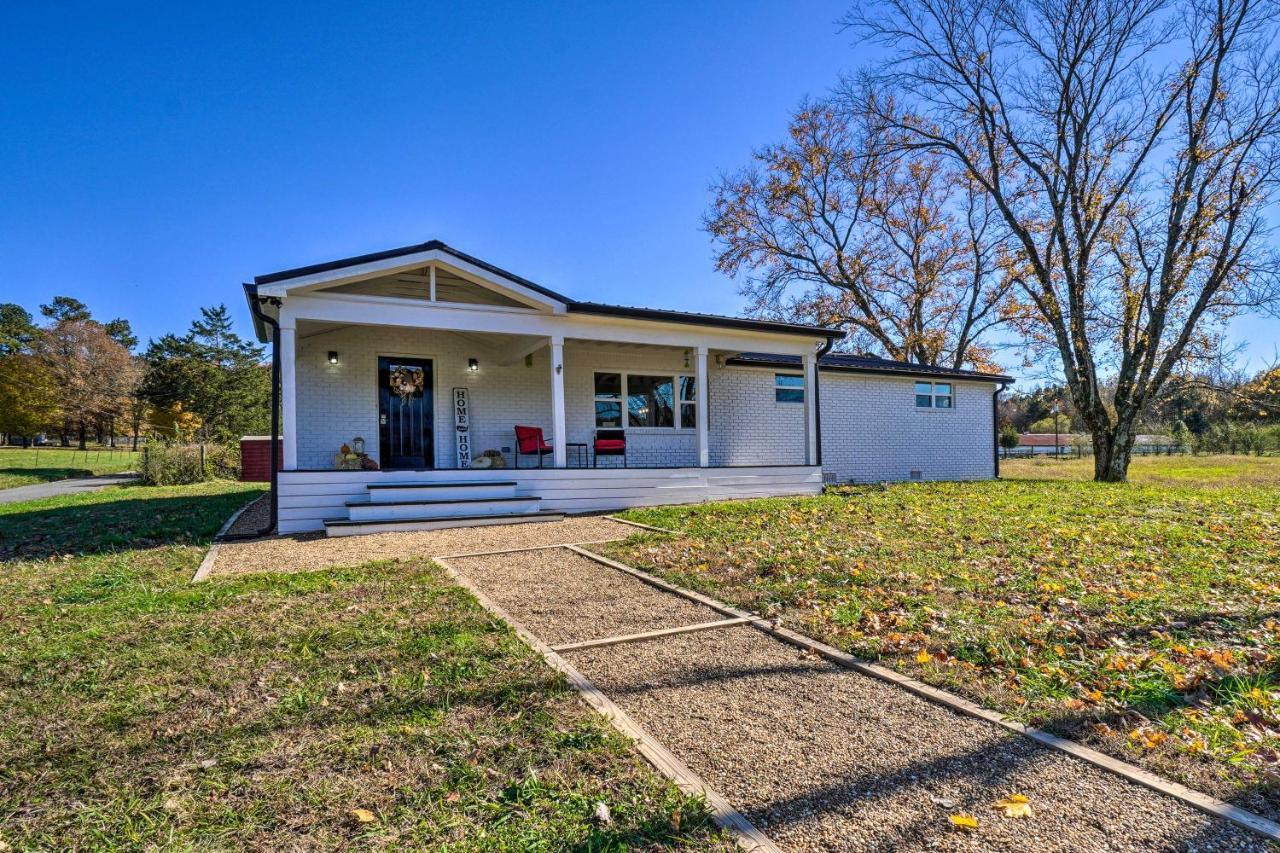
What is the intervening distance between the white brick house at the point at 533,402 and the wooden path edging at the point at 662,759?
5601 mm

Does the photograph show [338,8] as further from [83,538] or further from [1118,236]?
[1118,236]

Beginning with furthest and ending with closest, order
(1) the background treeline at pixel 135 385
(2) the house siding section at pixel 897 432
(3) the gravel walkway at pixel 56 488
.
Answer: (1) the background treeline at pixel 135 385 < (2) the house siding section at pixel 897 432 < (3) the gravel walkway at pixel 56 488

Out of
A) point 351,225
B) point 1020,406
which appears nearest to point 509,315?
point 351,225

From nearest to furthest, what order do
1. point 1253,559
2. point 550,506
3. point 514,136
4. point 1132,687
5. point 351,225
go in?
point 1132,687, point 1253,559, point 550,506, point 514,136, point 351,225

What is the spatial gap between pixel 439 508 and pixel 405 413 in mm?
3359

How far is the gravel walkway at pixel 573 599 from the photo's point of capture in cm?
414

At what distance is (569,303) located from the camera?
9.95 m

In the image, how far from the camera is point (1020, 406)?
67312 millimetres

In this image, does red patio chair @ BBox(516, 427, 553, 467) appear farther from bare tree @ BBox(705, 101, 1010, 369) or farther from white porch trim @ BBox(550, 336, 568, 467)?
bare tree @ BBox(705, 101, 1010, 369)

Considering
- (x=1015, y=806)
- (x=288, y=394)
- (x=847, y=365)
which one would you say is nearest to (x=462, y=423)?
(x=288, y=394)

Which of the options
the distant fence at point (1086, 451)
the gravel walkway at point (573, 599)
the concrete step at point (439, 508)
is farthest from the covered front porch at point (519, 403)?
the distant fence at point (1086, 451)

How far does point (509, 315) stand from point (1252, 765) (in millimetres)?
9191

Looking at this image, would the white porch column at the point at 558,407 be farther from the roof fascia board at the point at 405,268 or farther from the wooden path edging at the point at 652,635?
the wooden path edging at the point at 652,635

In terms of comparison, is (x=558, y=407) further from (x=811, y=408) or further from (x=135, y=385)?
(x=135, y=385)
